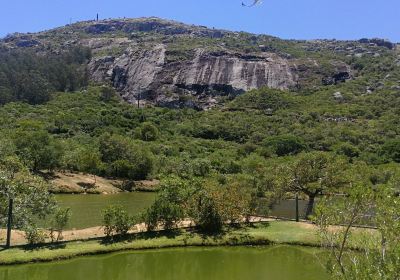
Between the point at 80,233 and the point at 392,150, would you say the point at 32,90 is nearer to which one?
the point at 392,150

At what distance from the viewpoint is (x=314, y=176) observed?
4922cm

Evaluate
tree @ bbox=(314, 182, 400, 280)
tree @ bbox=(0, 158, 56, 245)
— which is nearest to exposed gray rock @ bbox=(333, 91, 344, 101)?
tree @ bbox=(0, 158, 56, 245)

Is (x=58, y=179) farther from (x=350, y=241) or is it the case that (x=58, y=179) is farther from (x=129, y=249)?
(x=350, y=241)

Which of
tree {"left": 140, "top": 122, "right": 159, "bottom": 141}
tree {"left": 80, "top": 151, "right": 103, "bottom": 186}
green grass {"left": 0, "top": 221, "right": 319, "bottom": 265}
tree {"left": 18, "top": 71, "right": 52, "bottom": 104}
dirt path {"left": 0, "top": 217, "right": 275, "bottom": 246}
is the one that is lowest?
green grass {"left": 0, "top": 221, "right": 319, "bottom": 265}

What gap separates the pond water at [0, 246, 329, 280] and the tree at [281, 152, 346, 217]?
1205cm

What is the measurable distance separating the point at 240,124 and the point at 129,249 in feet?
400

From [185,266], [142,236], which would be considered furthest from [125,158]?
[185,266]

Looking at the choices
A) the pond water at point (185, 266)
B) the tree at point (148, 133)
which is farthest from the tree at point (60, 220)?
the tree at point (148, 133)

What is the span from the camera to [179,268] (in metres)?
33.1

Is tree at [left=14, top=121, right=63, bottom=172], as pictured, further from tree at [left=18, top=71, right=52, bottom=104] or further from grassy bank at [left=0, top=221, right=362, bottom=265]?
tree at [left=18, top=71, right=52, bottom=104]

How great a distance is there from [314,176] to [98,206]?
85.5 ft

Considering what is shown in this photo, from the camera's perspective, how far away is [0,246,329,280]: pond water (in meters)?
30.7

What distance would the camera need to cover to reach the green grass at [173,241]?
33.4 meters

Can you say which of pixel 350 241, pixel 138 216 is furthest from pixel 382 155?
pixel 350 241
